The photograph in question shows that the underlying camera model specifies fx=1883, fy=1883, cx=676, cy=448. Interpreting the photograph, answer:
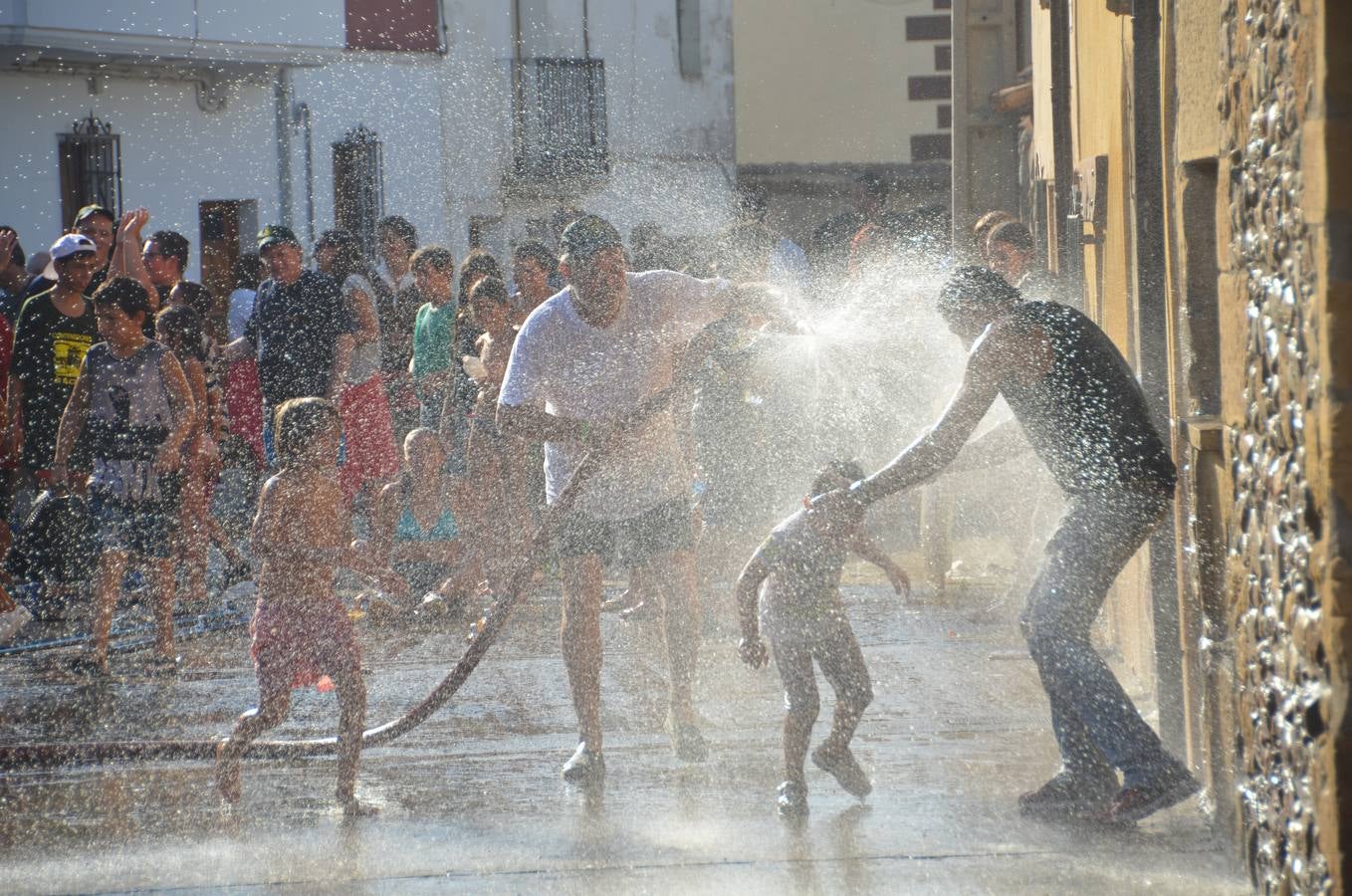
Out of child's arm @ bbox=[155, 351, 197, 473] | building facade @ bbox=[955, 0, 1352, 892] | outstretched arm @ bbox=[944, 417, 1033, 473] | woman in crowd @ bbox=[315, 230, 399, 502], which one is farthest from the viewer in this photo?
woman in crowd @ bbox=[315, 230, 399, 502]

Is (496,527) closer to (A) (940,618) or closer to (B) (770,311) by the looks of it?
(A) (940,618)

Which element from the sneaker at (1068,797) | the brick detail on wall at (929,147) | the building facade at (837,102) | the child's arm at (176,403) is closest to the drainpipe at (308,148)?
the building facade at (837,102)

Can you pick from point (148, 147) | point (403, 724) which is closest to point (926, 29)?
point (148, 147)

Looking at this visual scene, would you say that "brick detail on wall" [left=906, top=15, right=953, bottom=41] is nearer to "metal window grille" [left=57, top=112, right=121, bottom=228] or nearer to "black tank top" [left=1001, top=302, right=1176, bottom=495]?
"metal window grille" [left=57, top=112, right=121, bottom=228]

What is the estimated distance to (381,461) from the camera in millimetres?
9484

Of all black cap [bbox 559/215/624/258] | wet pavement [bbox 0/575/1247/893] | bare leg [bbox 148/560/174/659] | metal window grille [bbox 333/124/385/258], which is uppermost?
metal window grille [bbox 333/124/385/258]

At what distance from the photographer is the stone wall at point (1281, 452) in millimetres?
3441

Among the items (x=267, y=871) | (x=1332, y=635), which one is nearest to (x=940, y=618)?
(x=267, y=871)

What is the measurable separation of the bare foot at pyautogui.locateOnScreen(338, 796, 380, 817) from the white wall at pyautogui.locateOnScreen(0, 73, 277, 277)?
16271mm

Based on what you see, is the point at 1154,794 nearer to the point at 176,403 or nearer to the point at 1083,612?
the point at 1083,612

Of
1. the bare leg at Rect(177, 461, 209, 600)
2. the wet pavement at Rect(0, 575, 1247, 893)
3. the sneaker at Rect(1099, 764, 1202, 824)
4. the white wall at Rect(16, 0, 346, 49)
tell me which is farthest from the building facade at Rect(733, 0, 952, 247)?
the sneaker at Rect(1099, 764, 1202, 824)

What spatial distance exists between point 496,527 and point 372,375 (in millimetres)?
1014

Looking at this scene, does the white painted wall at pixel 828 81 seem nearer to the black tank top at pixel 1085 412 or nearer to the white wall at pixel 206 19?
the white wall at pixel 206 19

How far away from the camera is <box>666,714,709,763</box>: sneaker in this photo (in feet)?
19.5
